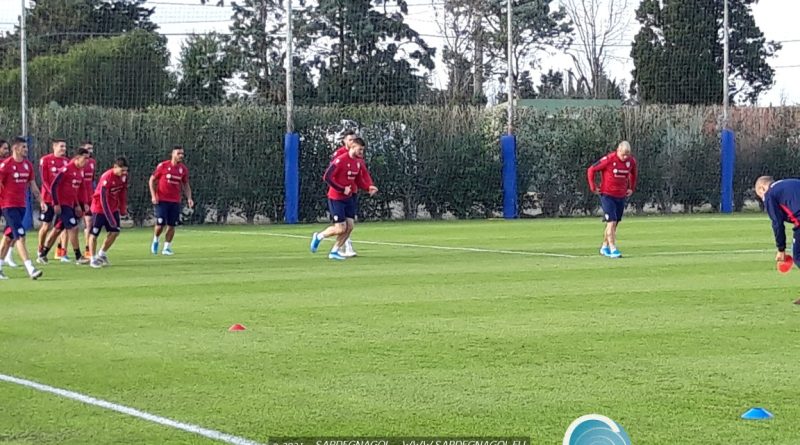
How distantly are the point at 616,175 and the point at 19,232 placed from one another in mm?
9671

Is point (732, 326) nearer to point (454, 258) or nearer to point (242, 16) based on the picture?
point (454, 258)

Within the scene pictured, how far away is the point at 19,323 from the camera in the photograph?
13.2 metres

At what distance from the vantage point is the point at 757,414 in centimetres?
802

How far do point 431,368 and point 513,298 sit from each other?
5006mm

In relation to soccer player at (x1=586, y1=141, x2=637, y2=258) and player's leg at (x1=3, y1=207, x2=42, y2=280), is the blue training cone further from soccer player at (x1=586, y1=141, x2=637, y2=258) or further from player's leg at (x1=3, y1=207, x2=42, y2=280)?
soccer player at (x1=586, y1=141, x2=637, y2=258)

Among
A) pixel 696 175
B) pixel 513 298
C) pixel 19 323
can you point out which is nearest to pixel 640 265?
pixel 513 298

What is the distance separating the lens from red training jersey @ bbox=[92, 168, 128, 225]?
2184 centimetres

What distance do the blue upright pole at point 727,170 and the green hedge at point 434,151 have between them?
0.28 metres

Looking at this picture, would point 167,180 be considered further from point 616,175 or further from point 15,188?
point 616,175

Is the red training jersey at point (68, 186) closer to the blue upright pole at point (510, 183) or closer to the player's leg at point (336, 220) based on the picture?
the player's leg at point (336, 220)

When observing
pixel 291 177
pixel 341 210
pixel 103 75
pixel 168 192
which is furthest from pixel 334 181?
pixel 103 75

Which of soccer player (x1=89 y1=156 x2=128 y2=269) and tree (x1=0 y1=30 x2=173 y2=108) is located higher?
tree (x1=0 y1=30 x2=173 y2=108)

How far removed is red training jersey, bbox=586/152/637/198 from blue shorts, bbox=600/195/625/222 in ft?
0.24

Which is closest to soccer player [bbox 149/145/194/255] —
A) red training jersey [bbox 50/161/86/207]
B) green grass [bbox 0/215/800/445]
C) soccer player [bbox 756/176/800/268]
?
red training jersey [bbox 50/161/86/207]
